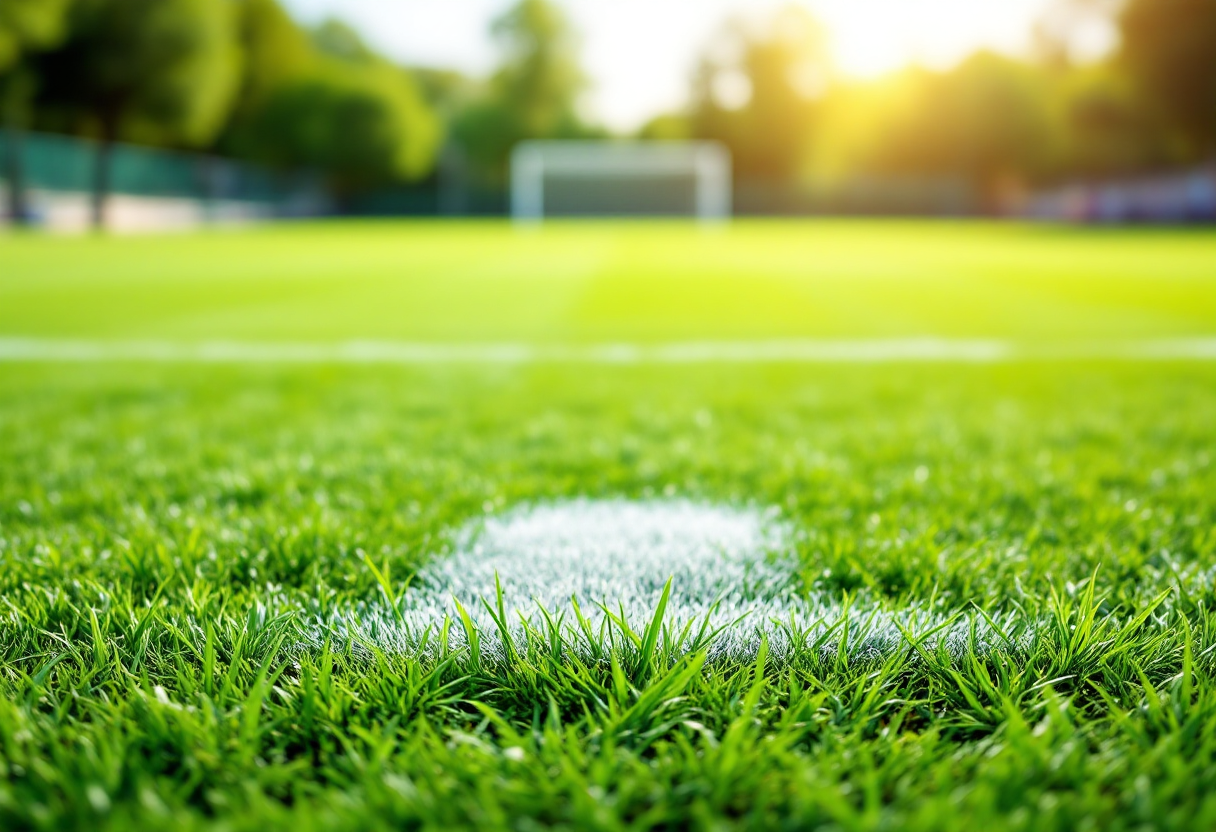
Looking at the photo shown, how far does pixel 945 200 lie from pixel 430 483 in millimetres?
62279

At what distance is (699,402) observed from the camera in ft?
14.8

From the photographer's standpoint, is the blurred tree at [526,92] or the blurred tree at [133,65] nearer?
the blurred tree at [133,65]

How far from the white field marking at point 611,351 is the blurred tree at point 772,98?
199ft

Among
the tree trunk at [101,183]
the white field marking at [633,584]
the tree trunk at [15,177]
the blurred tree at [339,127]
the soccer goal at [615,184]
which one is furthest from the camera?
the blurred tree at [339,127]

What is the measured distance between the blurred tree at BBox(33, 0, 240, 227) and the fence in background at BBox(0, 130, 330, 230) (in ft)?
2.96

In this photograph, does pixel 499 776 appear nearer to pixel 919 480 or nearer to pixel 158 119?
pixel 919 480

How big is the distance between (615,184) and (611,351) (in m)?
45.2

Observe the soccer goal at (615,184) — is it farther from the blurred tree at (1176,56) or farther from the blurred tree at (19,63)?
the blurred tree at (19,63)

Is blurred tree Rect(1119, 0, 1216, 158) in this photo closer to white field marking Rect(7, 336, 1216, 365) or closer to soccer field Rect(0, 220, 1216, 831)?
white field marking Rect(7, 336, 1216, 365)

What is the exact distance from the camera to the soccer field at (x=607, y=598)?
1296mm

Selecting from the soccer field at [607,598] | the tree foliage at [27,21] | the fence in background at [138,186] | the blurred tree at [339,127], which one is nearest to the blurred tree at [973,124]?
the blurred tree at [339,127]

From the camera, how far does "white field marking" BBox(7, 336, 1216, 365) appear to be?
598 centimetres

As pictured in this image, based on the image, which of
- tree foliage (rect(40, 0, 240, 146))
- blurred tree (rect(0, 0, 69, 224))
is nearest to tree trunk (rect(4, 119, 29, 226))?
blurred tree (rect(0, 0, 69, 224))

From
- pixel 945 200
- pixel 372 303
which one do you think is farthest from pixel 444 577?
pixel 945 200
